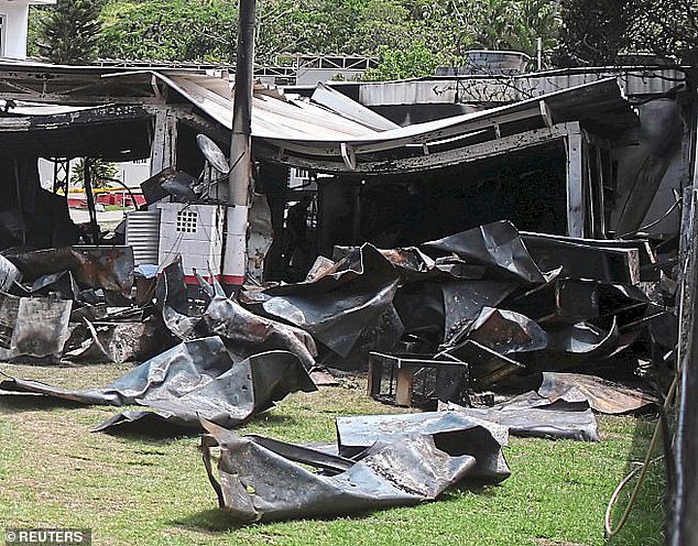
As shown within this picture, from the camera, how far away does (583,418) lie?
8.23 meters

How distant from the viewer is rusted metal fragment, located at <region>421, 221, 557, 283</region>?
10.4 meters

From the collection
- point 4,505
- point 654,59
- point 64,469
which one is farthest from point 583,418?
point 654,59

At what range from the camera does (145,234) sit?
45.6 feet

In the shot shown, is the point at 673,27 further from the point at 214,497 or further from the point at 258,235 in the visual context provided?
the point at 214,497

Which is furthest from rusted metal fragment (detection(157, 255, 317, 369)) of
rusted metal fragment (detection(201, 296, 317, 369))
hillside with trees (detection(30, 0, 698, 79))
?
hillside with trees (detection(30, 0, 698, 79))

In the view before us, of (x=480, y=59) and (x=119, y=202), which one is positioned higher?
(x=480, y=59)

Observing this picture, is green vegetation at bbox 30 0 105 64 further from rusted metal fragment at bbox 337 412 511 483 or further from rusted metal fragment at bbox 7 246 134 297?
rusted metal fragment at bbox 337 412 511 483

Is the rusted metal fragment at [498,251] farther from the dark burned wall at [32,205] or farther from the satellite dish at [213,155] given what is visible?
the dark burned wall at [32,205]

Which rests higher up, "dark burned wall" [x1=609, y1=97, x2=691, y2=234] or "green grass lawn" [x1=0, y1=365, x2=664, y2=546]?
"dark burned wall" [x1=609, y1=97, x2=691, y2=234]

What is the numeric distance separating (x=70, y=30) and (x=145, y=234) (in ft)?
110

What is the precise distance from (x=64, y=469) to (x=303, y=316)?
3.93 metres

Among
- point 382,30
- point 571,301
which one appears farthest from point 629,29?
point 382,30

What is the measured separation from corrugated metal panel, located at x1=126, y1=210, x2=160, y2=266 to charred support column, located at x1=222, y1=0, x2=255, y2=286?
1044 mm

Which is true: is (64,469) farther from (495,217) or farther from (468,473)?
(495,217)
